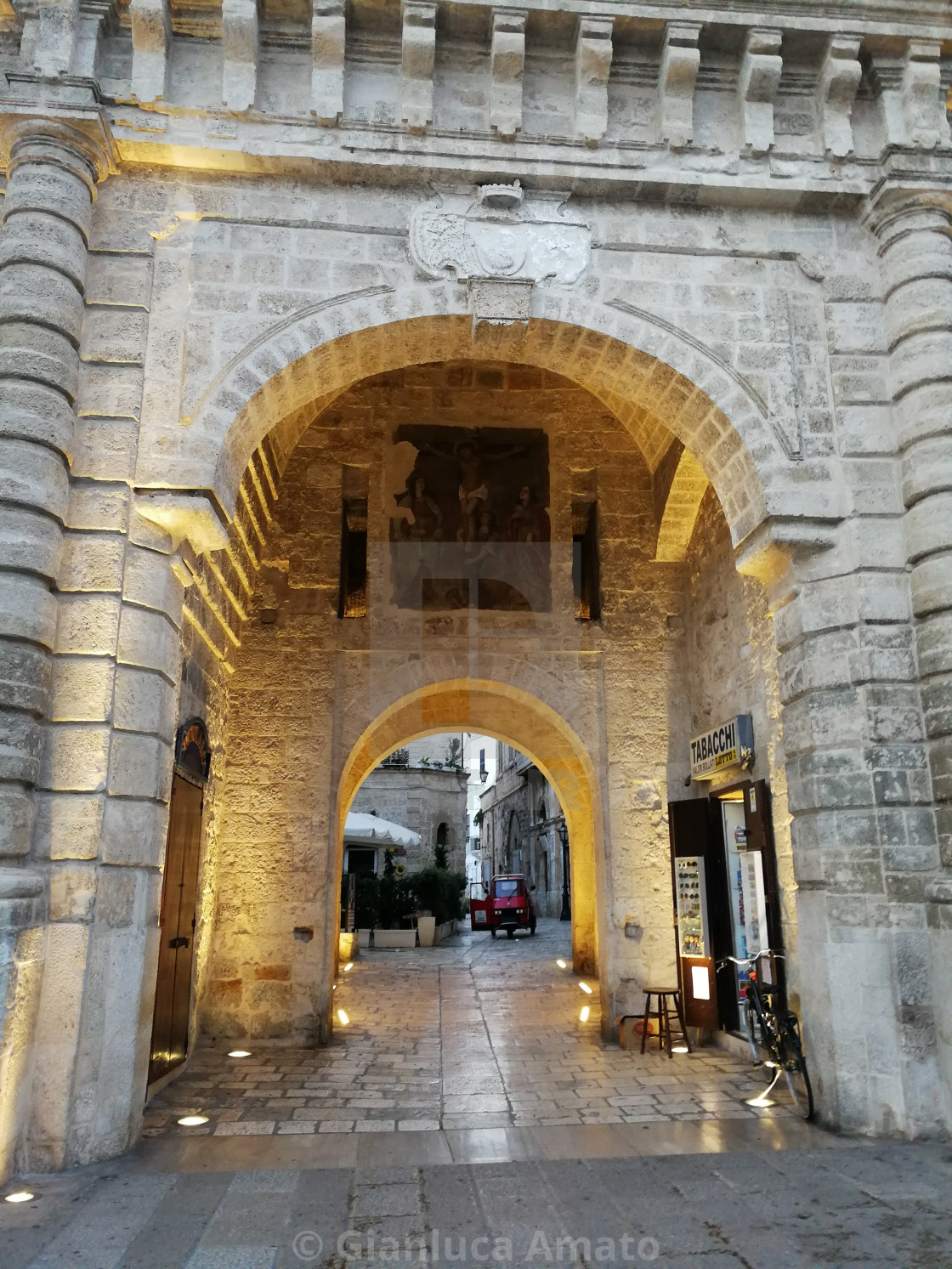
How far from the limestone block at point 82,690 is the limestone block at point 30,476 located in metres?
0.73

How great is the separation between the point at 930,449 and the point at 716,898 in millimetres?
3693

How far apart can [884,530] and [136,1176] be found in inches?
188

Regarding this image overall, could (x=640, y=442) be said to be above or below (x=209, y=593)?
above

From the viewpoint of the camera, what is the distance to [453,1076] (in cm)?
586

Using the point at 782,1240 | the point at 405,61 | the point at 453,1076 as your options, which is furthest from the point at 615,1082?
the point at 405,61

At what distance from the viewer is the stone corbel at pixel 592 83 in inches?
202

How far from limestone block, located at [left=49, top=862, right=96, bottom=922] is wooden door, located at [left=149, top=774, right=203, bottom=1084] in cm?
114

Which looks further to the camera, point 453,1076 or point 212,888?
point 212,888

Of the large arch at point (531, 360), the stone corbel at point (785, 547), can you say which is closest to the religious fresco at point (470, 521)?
the large arch at point (531, 360)

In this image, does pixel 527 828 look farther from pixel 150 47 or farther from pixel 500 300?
pixel 150 47

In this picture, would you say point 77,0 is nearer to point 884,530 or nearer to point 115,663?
point 115,663

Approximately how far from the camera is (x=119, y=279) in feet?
16.3

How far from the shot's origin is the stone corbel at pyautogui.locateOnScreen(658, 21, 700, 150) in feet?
16.9

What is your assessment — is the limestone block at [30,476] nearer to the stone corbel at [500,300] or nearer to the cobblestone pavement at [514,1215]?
the stone corbel at [500,300]
